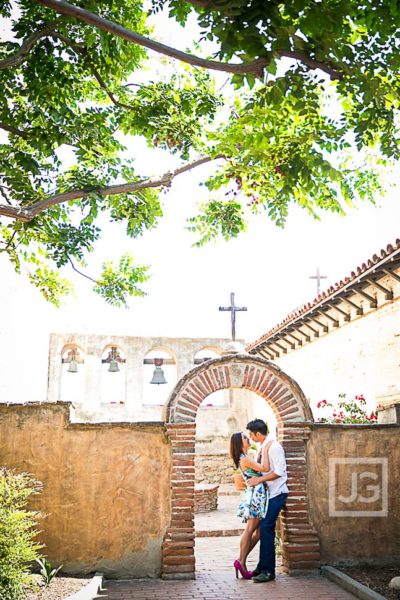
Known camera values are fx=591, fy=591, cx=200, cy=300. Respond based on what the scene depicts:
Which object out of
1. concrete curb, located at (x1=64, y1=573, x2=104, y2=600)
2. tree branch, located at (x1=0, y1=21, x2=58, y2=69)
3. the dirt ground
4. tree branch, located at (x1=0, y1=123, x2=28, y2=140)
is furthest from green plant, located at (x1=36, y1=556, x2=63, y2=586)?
tree branch, located at (x1=0, y1=21, x2=58, y2=69)

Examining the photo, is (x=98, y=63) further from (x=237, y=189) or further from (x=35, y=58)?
(x=237, y=189)

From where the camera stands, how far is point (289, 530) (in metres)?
8.32

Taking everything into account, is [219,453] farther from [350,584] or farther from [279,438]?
[350,584]

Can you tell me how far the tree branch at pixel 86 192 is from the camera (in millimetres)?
6371

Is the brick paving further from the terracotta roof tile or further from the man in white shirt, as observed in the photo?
the terracotta roof tile

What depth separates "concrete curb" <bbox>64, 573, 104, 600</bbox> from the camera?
6367 mm

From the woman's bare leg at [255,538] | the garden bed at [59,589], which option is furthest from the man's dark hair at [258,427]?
the garden bed at [59,589]

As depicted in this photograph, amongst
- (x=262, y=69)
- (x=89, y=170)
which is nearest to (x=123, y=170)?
(x=89, y=170)

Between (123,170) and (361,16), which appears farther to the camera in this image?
(123,170)

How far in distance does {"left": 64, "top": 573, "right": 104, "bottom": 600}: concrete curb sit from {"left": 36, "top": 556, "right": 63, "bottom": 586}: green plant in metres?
0.48

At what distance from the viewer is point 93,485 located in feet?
26.9

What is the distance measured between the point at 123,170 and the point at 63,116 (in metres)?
1.57

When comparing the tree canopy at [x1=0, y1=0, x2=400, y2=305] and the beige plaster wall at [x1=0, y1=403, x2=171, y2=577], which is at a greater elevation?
the tree canopy at [x1=0, y1=0, x2=400, y2=305]

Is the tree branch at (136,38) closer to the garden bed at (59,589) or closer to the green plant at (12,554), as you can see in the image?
the green plant at (12,554)
